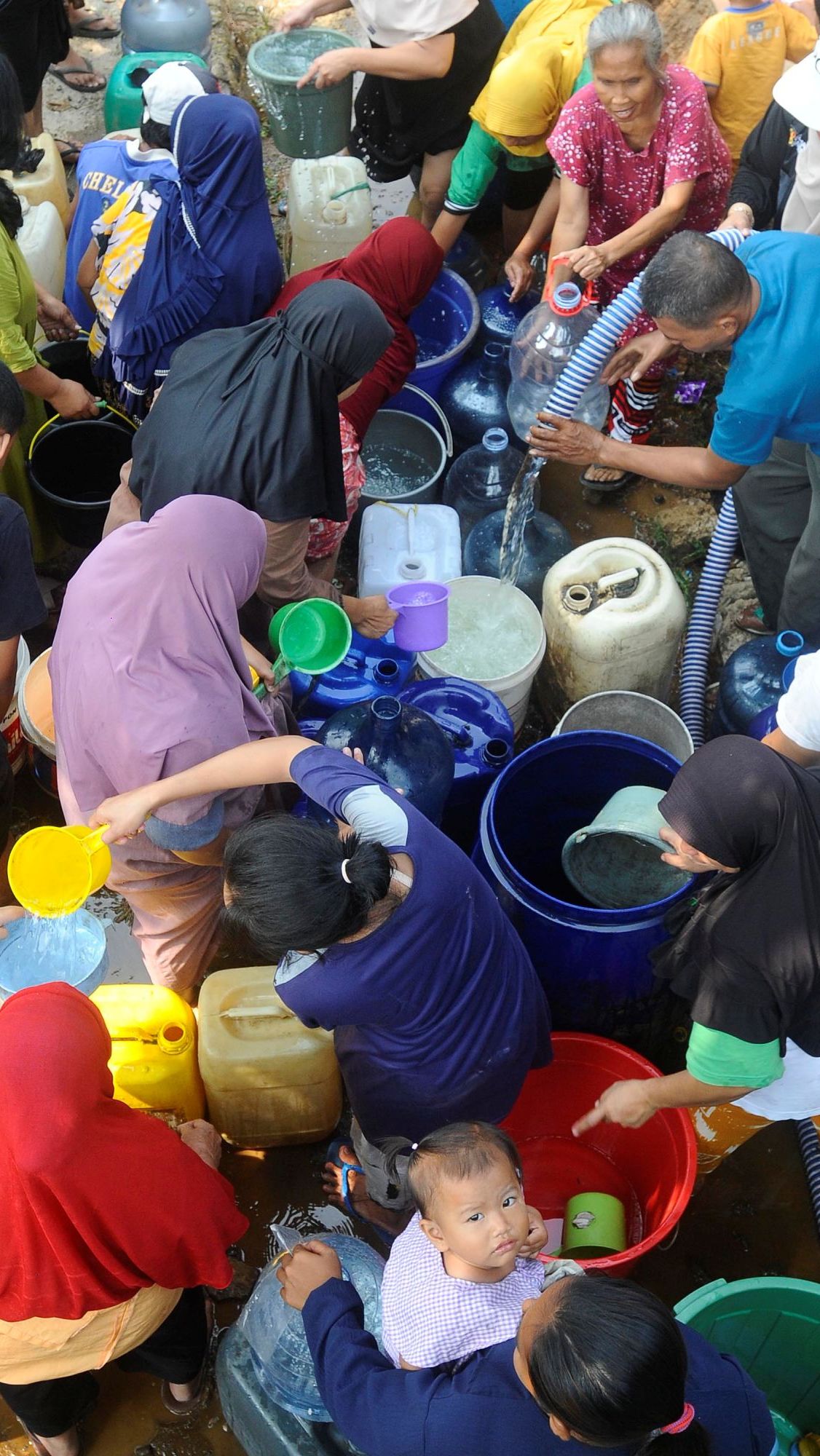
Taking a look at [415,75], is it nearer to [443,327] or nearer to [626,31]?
[443,327]

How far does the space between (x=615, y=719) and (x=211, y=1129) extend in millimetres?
1516

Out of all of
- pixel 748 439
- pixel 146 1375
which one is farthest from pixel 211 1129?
pixel 748 439

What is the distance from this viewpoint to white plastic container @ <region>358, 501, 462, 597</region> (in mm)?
3516

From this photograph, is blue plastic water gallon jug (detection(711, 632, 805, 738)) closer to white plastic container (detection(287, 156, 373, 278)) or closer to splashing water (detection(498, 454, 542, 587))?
splashing water (detection(498, 454, 542, 587))

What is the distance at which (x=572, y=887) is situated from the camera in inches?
119

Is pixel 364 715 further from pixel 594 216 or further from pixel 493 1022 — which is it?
pixel 594 216

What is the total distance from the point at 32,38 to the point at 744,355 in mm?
3465

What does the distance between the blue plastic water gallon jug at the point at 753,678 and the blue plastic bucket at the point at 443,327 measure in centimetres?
163

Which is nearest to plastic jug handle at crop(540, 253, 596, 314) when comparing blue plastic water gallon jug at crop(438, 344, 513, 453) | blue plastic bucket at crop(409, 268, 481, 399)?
blue plastic water gallon jug at crop(438, 344, 513, 453)

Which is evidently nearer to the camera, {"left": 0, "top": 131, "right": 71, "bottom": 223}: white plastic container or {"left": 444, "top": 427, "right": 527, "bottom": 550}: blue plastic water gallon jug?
{"left": 444, "top": 427, "right": 527, "bottom": 550}: blue plastic water gallon jug

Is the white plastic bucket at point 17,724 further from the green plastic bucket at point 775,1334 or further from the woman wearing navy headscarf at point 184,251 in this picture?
the green plastic bucket at point 775,1334

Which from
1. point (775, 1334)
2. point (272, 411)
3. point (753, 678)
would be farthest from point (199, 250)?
point (775, 1334)

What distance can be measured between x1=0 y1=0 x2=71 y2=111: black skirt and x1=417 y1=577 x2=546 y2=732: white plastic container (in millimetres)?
2846

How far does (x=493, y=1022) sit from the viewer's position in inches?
86.6
